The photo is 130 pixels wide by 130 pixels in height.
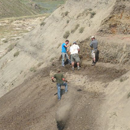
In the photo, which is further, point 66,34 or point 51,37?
point 51,37

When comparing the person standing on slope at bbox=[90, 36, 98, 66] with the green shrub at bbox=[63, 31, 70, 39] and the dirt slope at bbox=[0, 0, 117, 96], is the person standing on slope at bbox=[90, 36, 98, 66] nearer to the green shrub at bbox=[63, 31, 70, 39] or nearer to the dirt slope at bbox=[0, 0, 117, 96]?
the dirt slope at bbox=[0, 0, 117, 96]

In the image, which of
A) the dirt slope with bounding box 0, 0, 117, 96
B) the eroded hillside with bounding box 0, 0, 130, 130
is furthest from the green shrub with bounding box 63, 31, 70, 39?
the dirt slope with bounding box 0, 0, 117, 96

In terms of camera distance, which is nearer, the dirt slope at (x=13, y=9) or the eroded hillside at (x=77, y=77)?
the eroded hillside at (x=77, y=77)

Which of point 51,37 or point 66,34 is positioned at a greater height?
point 66,34

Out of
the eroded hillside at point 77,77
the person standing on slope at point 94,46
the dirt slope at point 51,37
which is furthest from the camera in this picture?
the dirt slope at point 51,37

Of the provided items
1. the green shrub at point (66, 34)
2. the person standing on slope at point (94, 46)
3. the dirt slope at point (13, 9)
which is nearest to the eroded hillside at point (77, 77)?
the green shrub at point (66, 34)

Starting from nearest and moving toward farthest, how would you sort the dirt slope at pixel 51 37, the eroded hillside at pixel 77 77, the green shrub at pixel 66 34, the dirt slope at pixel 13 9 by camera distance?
the eroded hillside at pixel 77 77
the dirt slope at pixel 51 37
the green shrub at pixel 66 34
the dirt slope at pixel 13 9

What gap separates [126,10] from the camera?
1720 cm

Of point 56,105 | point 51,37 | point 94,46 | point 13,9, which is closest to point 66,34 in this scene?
point 51,37

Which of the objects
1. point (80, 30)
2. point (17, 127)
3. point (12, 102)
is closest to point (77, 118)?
point (17, 127)

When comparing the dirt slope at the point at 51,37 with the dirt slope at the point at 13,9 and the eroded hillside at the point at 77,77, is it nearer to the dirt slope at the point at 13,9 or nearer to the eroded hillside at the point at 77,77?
the eroded hillside at the point at 77,77

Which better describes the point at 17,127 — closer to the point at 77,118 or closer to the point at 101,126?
the point at 77,118

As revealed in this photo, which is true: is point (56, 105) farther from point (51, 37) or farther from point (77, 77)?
point (51, 37)

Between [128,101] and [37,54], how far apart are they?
13446mm
